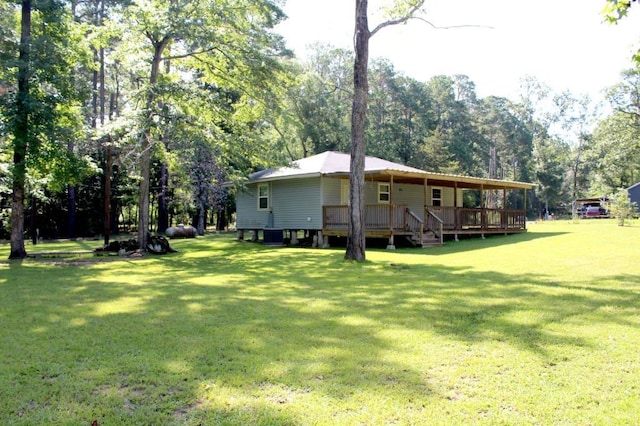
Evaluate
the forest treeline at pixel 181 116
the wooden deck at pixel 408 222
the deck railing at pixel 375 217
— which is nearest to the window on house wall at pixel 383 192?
the wooden deck at pixel 408 222

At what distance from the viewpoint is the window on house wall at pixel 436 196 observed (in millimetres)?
22269

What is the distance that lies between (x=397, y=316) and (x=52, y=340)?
381cm

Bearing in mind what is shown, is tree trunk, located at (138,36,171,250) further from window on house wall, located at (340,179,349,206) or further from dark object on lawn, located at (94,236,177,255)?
window on house wall, located at (340,179,349,206)

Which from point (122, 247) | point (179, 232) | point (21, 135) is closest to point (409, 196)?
point (179, 232)

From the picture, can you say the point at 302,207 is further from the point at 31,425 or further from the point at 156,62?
the point at 31,425

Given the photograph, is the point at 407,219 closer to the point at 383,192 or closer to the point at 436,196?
the point at 383,192

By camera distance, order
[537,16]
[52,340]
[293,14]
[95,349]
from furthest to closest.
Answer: [293,14]
[537,16]
[52,340]
[95,349]

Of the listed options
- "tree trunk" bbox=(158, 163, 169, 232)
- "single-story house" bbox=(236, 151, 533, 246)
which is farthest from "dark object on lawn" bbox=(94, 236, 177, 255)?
"tree trunk" bbox=(158, 163, 169, 232)

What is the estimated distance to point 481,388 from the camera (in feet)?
11.0

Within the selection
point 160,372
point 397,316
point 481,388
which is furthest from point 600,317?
point 160,372

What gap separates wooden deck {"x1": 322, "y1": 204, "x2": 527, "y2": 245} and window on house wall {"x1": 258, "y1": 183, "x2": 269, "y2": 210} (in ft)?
13.3

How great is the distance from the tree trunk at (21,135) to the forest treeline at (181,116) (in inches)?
1.9

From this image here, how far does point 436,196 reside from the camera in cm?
2258

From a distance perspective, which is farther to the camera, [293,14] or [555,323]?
[293,14]
